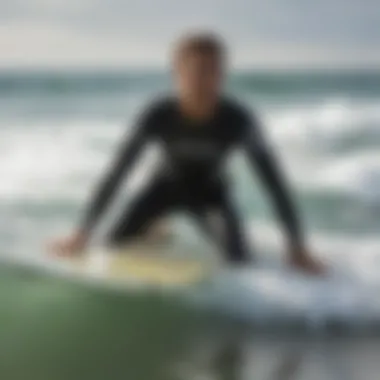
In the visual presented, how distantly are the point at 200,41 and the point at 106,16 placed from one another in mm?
136

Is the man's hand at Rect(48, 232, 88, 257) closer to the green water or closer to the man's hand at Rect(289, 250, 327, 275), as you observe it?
the green water

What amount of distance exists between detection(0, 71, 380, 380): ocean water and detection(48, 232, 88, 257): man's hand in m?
0.01

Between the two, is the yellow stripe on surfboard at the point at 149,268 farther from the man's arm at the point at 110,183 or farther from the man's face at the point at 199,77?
the man's face at the point at 199,77

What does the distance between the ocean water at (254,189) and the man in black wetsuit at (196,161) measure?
2 centimetres

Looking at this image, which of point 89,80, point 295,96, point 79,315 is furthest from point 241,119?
point 79,315

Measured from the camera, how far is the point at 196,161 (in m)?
1.13

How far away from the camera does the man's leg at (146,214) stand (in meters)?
1.14

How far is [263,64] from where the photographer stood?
1134mm

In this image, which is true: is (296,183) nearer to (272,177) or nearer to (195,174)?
(272,177)

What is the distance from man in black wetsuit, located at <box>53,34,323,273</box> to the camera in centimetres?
112

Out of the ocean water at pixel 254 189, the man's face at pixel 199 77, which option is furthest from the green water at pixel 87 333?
the man's face at pixel 199 77

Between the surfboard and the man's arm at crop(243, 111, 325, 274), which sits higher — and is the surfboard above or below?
below

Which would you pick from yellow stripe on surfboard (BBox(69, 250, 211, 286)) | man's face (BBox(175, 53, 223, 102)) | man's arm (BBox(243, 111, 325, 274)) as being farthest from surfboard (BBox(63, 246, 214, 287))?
man's face (BBox(175, 53, 223, 102))

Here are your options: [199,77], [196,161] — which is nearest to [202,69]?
[199,77]
